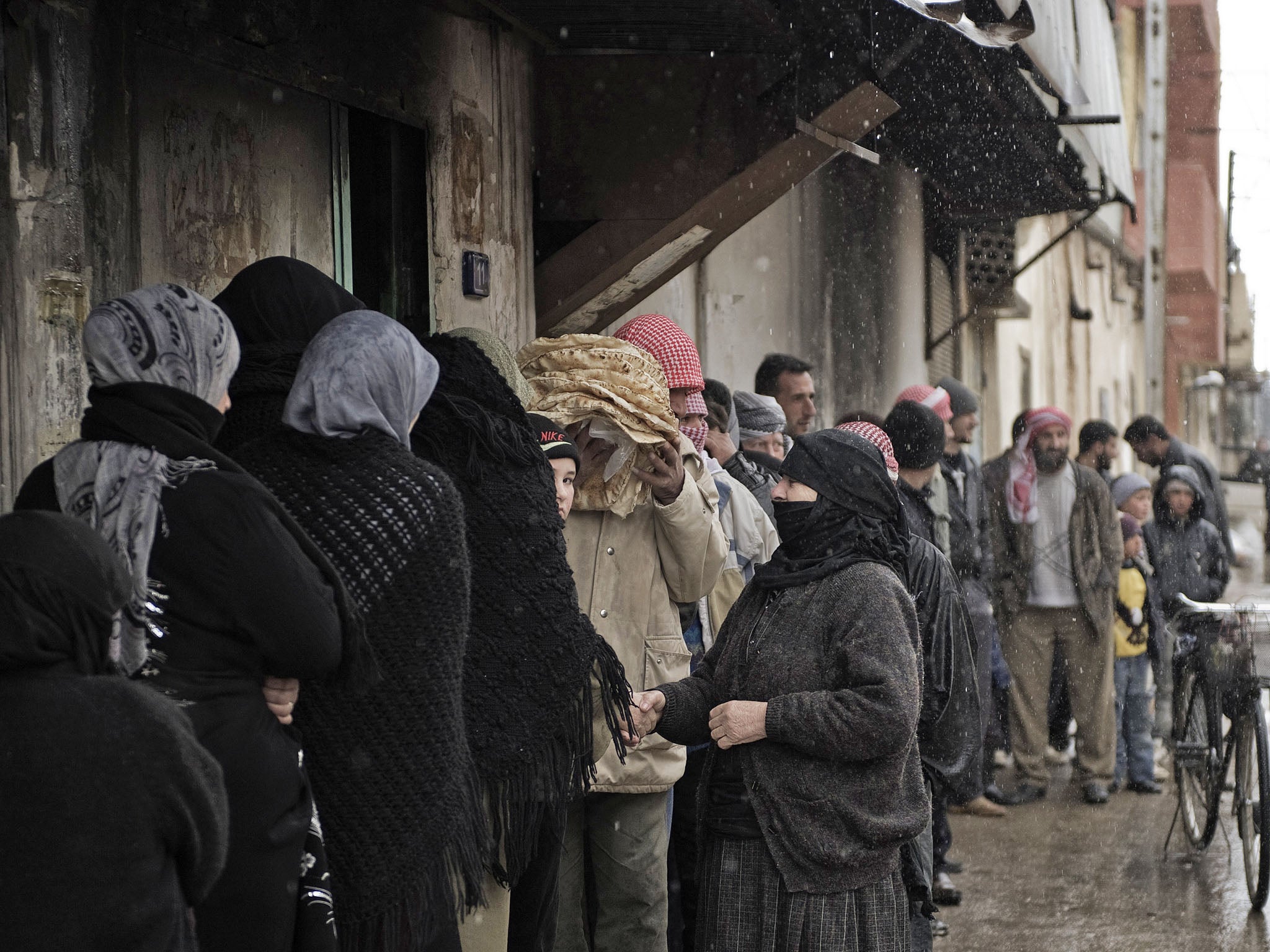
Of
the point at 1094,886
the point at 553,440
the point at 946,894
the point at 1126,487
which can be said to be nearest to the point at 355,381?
the point at 553,440

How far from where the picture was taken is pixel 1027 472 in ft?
27.5

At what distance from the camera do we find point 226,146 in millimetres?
4375

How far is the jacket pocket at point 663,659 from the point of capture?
407 cm

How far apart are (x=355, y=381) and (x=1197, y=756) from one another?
5.10 metres

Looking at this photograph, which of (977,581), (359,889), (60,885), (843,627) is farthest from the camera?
(977,581)

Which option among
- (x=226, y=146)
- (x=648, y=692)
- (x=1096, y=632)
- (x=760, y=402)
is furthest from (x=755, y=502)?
(x=1096, y=632)

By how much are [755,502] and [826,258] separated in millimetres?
6540

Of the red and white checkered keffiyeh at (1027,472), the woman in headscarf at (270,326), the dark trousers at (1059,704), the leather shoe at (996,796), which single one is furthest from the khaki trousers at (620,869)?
the dark trousers at (1059,704)

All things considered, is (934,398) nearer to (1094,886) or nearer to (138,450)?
(1094,886)

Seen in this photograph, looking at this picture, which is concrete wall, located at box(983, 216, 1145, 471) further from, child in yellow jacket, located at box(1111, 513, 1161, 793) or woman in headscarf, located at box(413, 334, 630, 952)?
woman in headscarf, located at box(413, 334, 630, 952)

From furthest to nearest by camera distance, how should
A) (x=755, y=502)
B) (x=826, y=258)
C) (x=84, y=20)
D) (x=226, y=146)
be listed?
(x=826, y=258) → (x=755, y=502) → (x=226, y=146) → (x=84, y=20)

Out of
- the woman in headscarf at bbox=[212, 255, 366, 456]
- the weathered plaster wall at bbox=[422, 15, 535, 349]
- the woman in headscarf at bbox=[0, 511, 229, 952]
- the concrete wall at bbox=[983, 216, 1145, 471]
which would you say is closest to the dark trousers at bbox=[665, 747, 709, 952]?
the weathered plaster wall at bbox=[422, 15, 535, 349]

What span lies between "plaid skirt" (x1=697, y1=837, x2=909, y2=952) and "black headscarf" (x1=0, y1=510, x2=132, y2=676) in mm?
1674

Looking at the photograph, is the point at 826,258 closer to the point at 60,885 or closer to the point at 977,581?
the point at 977,581
